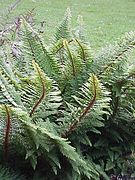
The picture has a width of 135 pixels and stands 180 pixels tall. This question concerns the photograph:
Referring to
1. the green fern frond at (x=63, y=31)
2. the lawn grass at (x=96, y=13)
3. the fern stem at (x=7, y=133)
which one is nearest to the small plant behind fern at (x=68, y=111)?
the fern stem at (x=7, y=133)

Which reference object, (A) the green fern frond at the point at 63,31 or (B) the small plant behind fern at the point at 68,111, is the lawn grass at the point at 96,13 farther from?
(B) the small plant behind fern at the point at 68,111

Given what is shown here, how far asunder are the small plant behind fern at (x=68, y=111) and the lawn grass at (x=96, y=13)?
916 cm

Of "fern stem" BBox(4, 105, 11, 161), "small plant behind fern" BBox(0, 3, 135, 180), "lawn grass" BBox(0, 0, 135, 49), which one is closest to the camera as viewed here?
"fern stem" BBox(4, 105, 11, 161)

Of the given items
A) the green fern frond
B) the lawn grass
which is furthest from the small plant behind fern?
the lawn grass

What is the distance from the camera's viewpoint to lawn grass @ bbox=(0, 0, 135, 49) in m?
13.8

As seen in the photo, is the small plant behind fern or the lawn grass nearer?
the small plant behind fern

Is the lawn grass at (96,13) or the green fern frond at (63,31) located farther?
the lawn grass at (96,13)

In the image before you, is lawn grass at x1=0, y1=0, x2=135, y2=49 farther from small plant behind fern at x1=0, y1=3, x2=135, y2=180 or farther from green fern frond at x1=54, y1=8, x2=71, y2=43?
small plant behind fern at x1=0, y1=3, x2=135, y2=180

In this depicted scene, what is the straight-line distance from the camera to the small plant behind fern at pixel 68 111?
6.59 feet

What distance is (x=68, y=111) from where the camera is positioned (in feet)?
7.52

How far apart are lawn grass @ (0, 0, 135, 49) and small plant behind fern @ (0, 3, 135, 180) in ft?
30.1

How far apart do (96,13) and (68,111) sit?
15644 millimetres

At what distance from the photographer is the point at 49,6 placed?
61.3ft

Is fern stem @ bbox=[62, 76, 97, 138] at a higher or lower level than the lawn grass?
higher
